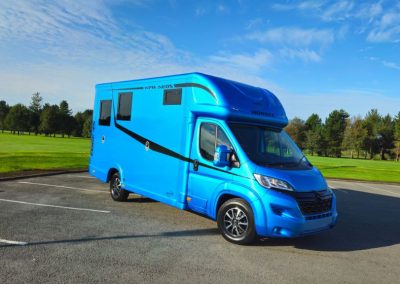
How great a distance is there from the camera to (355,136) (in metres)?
93.1

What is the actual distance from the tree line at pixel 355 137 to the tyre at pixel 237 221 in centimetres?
9383

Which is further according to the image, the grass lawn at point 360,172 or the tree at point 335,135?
the tree at point 335,135

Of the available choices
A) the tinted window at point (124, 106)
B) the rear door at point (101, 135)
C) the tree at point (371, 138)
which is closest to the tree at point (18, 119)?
the tree at point (371, 138)

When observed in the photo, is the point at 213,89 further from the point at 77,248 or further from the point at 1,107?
the point at 1,107

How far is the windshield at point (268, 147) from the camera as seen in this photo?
263 inches

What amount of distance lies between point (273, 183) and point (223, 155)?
1.00 metres

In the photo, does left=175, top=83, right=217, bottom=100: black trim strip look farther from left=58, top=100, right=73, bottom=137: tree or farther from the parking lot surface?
left=58, top=100, right=73, bottom=137: tree

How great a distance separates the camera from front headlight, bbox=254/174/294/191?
610 centimetres

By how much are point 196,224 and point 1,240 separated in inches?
144

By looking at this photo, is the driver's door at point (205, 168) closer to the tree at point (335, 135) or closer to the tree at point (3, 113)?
the tree at point (335, 135)

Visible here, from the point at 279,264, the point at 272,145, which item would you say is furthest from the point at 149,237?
the point at 272,145

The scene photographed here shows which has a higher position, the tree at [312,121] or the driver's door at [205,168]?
the tree at [312,121]

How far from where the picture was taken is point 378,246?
7.07 metres

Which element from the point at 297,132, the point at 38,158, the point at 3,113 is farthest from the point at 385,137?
the point at 3,113
